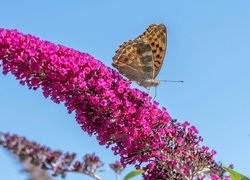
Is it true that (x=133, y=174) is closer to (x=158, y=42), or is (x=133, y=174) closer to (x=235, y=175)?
(x=235, y=175)

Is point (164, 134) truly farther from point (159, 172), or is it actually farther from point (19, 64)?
point (19, 64)

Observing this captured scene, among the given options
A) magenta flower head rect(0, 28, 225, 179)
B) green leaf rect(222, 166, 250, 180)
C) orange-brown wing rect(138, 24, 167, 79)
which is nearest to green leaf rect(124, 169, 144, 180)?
magenta flower head rect(0, 28, 225, 179)

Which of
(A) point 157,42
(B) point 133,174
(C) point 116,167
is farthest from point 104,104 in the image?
(A) point 157,42

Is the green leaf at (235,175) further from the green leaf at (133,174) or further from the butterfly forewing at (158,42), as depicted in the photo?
the butterfly forewing at (158,42)

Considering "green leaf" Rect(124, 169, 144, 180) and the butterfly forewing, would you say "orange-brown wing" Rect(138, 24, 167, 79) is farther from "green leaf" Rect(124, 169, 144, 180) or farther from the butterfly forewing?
"green leaf" Rect(124, 169, 144, 180)

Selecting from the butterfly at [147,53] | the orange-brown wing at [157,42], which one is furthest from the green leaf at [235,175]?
the orange-brown wing at [157,42]

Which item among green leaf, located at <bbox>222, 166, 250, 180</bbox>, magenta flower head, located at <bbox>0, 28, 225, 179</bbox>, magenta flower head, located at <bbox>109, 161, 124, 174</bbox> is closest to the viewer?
green leaf, located at <bbox>222, 166, 250, 180</bbox>
